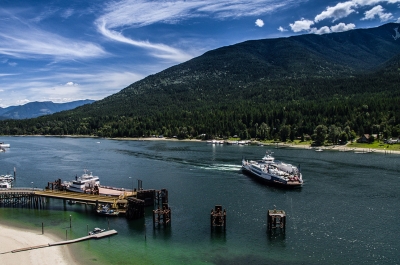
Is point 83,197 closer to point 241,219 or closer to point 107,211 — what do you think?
point 107,211

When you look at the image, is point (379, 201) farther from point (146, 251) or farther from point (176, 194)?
point (146, 251)

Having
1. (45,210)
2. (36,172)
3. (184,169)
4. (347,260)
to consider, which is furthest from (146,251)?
(36,172)

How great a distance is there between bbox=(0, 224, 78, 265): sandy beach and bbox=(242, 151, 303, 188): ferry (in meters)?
59.4

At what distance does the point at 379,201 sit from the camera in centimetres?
7906

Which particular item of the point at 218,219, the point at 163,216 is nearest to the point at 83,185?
the point at 163,216

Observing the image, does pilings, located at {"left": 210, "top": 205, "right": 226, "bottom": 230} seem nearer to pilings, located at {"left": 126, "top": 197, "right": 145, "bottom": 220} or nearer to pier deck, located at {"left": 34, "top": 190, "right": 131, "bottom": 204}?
pilings, located at {"left": 126, "top": 197, "right": 145, "bottom": 220}

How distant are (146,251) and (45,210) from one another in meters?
35.0

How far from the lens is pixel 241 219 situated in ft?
220

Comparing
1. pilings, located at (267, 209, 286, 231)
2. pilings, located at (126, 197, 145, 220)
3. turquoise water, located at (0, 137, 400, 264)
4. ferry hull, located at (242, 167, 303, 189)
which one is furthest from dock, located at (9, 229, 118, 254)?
ferry hull, located at (242, 167, 303, 189)

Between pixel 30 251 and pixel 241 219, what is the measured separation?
35434 millimetres

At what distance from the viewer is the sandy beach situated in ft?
163

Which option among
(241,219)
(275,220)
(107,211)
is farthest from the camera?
(107,211)

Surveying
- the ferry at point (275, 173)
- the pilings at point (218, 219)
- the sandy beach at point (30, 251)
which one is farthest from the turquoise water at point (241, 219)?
the ferry at point (275, 173)

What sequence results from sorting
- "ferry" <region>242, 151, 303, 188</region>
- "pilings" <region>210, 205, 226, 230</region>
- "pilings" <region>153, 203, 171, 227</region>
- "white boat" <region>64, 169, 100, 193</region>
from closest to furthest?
"pilings" <region>210, 205, 226, 230</region>, "pilings" <region>153, 203, 171, 227</region>, "white boat" <region>64, 169, 100, 193</region>, "ferry" <region>242, 151, 303, 188</region>
